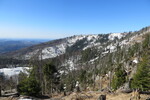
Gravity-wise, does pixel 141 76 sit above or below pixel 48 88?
above

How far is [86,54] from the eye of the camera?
16862 cm

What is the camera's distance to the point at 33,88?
28.8m

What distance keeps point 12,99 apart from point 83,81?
52851 mm

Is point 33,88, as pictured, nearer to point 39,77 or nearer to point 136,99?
Result: point 136,99

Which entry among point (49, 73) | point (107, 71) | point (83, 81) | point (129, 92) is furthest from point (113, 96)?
point (107, 71)

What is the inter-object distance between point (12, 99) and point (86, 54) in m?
148

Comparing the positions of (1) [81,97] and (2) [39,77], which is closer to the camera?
(1) [81,97]

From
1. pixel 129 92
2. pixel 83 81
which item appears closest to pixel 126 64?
pixel 83 81

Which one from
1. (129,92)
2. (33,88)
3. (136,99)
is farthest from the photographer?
(33,88)

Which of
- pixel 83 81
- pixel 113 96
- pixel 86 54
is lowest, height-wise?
pixel 83 81

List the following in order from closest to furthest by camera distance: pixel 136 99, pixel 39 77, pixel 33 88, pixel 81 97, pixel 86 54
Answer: pixel 136 99 < pixel 81 97 < pixel 33 88 < pixel 39 77 < pixel 86 54

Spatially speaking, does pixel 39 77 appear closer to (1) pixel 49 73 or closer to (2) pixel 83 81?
(1) pixel 49 73

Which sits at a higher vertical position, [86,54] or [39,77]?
[86,54]

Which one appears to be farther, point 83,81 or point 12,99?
point 83,81
